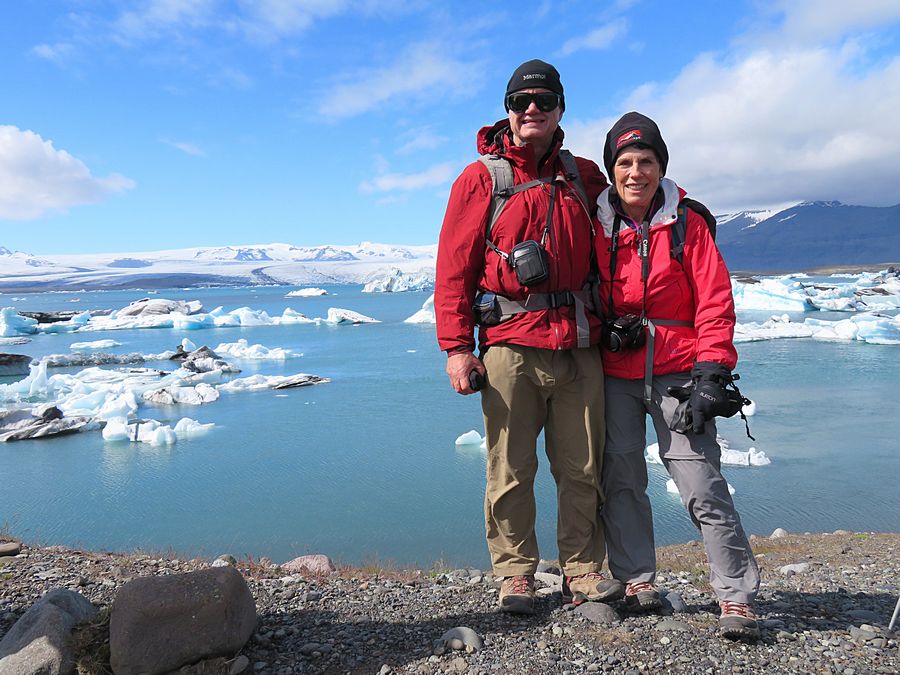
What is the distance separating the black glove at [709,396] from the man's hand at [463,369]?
89 cm

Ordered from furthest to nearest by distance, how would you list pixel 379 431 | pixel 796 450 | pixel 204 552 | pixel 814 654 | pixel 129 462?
1. pixel 379 431
2. pixel 129 462
3. pixel 796 450
4. pixel 204 552
5. pixel 814 654

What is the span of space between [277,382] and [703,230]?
47.8 feet

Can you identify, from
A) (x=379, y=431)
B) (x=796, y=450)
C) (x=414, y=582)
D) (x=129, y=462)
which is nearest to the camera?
(x=414, y=582)

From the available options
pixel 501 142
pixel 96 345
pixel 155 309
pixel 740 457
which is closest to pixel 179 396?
pixel 740 457

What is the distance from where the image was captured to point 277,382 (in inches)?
634

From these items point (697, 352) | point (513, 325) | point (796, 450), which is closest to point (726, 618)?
point (697, 352)

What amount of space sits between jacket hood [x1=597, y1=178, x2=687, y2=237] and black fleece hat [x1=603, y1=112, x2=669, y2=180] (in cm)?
10

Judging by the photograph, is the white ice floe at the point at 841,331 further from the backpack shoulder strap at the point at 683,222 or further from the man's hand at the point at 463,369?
the man's hand at the point at 463,369

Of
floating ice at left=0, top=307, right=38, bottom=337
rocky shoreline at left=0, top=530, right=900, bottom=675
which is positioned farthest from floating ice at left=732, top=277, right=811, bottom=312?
floating ice at left=0, top=307, right=38, bottom=337

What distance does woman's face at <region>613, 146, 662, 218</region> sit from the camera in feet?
8.83

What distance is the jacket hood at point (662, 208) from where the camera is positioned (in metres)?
2.67

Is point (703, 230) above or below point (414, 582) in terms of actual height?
above

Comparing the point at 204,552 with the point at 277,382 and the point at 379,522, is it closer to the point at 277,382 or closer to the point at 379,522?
the point at 379,522

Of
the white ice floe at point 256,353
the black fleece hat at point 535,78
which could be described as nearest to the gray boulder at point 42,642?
the black fleece hat at point 535,78
